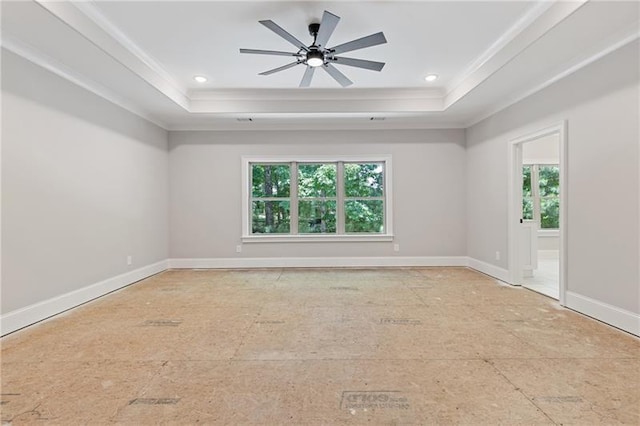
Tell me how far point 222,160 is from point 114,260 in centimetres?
247

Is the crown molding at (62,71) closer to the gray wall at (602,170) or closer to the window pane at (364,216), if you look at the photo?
the window pane at (364,216)

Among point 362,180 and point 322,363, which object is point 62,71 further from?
point 362,180

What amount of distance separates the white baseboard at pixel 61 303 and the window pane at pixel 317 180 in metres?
3.07

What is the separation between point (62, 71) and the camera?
3439 mm

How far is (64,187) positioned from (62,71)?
125 centimetres

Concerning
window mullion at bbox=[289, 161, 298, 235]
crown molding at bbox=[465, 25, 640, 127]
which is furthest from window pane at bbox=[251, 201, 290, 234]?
crown molding at bbox=[465, 25, 640, 127]

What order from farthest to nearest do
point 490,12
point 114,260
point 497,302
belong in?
point 114,260 → point 497,302 → point 490,12

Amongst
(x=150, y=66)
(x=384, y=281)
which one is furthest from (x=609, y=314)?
(x=150, y=66)

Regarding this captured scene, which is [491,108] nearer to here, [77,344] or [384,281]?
[384,281]

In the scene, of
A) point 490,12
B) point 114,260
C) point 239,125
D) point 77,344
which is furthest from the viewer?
point 239,125

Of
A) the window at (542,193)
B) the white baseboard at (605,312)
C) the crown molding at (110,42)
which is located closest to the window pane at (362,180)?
the crown molding at (110,42)

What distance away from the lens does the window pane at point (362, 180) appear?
6141 millimetres

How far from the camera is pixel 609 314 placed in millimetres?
2982

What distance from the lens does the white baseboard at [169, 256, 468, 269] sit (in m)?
5.90
